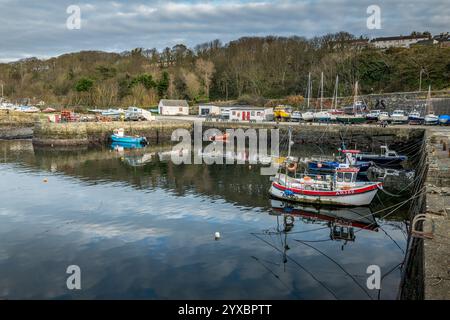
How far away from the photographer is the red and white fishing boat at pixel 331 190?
22469 mm

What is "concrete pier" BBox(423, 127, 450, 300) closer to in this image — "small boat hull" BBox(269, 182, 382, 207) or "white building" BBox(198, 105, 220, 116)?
"small boat hull" BBox(269, 182, 382, 207)

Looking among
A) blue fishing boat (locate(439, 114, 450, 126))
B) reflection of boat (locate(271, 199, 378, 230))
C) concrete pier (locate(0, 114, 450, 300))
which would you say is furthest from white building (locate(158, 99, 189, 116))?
reflection of boat (locate(271, 199, 378, 230))

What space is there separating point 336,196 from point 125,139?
108ft

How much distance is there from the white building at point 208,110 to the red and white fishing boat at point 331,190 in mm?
45046

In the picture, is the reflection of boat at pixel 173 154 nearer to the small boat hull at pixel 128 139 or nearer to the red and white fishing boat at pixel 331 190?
the small boat hull at pixel 128 139

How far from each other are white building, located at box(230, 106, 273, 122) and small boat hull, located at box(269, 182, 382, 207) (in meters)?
37.2

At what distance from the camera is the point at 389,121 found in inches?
2029

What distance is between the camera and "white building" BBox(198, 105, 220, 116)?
69.1 metres

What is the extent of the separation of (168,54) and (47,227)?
3727 inches

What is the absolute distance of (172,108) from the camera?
71.8 meters

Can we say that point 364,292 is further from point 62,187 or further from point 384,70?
point 384,70

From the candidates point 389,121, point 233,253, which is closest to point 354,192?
point 233,253

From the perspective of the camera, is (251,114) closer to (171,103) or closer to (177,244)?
(171,103)

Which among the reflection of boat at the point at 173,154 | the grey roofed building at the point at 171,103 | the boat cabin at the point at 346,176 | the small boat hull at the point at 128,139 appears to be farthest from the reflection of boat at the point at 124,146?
the boat cabin at the point at 346,176
